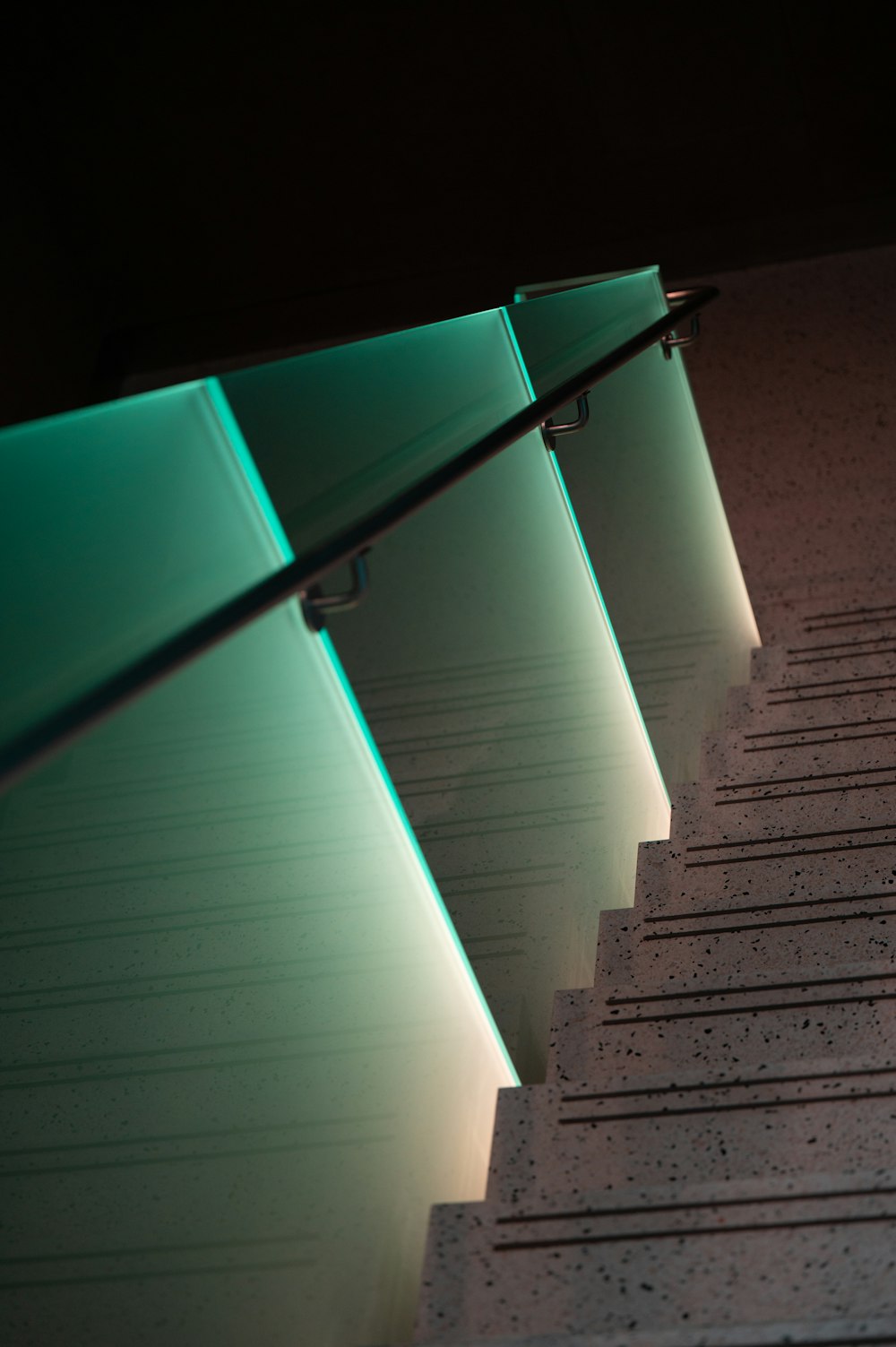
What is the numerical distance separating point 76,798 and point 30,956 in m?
0.33

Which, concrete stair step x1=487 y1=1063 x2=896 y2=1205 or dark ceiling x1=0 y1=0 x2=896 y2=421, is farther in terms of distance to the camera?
Answer: dark ceiling x1=0 y1=0 x2=896 y2=421

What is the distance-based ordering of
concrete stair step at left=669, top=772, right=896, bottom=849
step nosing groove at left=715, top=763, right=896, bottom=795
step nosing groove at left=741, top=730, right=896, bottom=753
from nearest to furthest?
1. concrete stair step at left=669, top=772, right=896, bottom=849
2. step nosing groove at left=715, top=763, right=896, bottom=795
3. step nosing groove at left=741, top=730, right=896, bottom=753

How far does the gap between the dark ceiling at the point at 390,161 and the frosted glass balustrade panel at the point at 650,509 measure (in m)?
2.95

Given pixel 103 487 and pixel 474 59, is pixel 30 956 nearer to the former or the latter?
pixel 103 487

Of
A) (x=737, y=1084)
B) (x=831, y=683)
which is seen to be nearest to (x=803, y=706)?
(x=831, y=683)

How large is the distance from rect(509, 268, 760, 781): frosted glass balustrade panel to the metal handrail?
0.64 m

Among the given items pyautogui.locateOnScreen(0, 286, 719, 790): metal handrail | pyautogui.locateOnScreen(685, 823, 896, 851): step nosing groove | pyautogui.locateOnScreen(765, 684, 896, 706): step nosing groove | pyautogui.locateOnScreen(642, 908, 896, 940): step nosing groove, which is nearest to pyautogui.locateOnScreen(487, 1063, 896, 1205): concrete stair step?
pyautogui.locateOnScreen(642, 908, 896, 940): step nosing groove

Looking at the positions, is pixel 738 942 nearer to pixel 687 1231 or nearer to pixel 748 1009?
pixel 748 1009

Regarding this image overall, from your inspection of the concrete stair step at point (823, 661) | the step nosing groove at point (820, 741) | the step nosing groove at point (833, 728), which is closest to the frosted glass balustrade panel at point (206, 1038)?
the step nosing groove at point (820, 741)

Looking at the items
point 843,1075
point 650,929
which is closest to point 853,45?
point 650,929

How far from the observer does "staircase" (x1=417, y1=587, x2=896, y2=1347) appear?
1406mm

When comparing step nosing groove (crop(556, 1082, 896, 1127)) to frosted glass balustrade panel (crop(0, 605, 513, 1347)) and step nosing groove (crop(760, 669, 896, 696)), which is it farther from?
step nosing groove (crop(760, 669, 896, 696))

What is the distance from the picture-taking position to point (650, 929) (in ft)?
7.83

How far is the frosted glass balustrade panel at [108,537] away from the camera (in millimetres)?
1125
